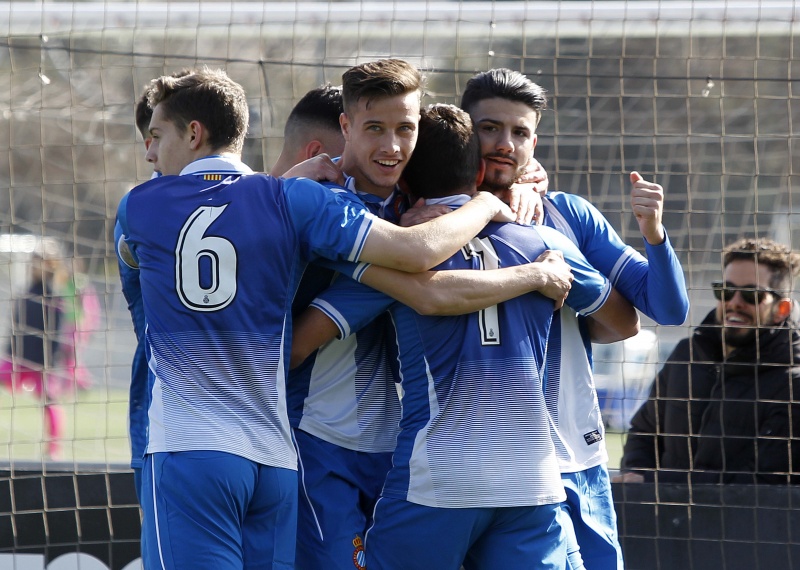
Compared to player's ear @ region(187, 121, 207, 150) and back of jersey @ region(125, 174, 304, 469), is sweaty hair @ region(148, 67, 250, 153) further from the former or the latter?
back of jersey @ region(125, 174, 304, 469)

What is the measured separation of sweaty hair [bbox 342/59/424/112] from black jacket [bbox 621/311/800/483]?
2.69 m

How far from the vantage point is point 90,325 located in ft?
27.7

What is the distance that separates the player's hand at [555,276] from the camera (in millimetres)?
2762

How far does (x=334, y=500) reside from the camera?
2.89m

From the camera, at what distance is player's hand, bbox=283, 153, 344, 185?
9.48ft

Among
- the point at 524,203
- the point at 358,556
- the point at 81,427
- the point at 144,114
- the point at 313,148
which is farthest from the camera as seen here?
the point at 81,427

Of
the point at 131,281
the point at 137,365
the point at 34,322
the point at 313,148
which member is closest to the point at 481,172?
the point at 313,148

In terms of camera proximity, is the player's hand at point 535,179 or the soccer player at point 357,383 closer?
the soccer player at point 357,383

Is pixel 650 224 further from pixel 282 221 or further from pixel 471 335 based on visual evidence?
pixel 282 221

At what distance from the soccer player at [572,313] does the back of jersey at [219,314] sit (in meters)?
0.77

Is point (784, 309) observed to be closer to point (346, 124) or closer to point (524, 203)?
point (524, 203)

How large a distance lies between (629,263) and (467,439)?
886 millimetres

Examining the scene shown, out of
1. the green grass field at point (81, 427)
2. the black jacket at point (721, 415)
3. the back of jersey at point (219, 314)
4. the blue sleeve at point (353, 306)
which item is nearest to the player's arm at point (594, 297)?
the blue sleeve at point (353, 306)

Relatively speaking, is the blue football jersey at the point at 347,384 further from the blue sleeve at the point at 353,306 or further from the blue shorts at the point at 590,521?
the blue shorts at the point at 590,521
